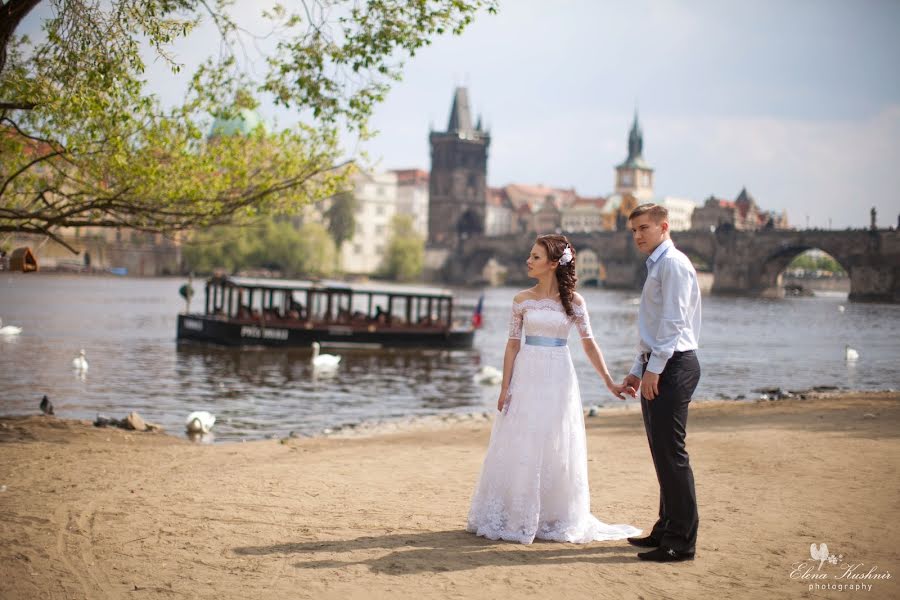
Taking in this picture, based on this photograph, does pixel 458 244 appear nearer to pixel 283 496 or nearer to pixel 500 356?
pixel 500 356

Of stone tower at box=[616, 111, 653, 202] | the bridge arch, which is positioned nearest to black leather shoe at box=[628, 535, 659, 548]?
the bridge arch

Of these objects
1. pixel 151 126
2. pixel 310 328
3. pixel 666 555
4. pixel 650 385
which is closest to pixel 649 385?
pixel 650 385

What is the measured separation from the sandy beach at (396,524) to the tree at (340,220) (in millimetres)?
112630

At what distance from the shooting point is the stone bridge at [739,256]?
9275 cm

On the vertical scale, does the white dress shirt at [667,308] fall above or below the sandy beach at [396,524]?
above

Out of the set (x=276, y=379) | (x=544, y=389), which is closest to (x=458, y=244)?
(x=276, y=379)

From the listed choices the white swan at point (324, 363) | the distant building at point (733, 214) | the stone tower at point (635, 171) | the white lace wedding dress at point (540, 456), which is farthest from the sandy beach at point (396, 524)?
the stone tower at point (635, 171)

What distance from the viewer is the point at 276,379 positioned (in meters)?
26.5

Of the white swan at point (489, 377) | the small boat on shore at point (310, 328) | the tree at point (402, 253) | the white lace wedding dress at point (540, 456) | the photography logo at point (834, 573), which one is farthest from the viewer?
the tree at point (402, 253)

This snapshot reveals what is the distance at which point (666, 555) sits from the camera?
5953 mm

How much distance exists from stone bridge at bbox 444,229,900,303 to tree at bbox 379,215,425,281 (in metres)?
15.3

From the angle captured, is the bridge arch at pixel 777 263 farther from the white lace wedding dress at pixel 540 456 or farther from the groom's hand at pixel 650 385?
the groom's hand at pixel 650 385

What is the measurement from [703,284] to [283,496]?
117986mm

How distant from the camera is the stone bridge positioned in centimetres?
Answer: 9275
